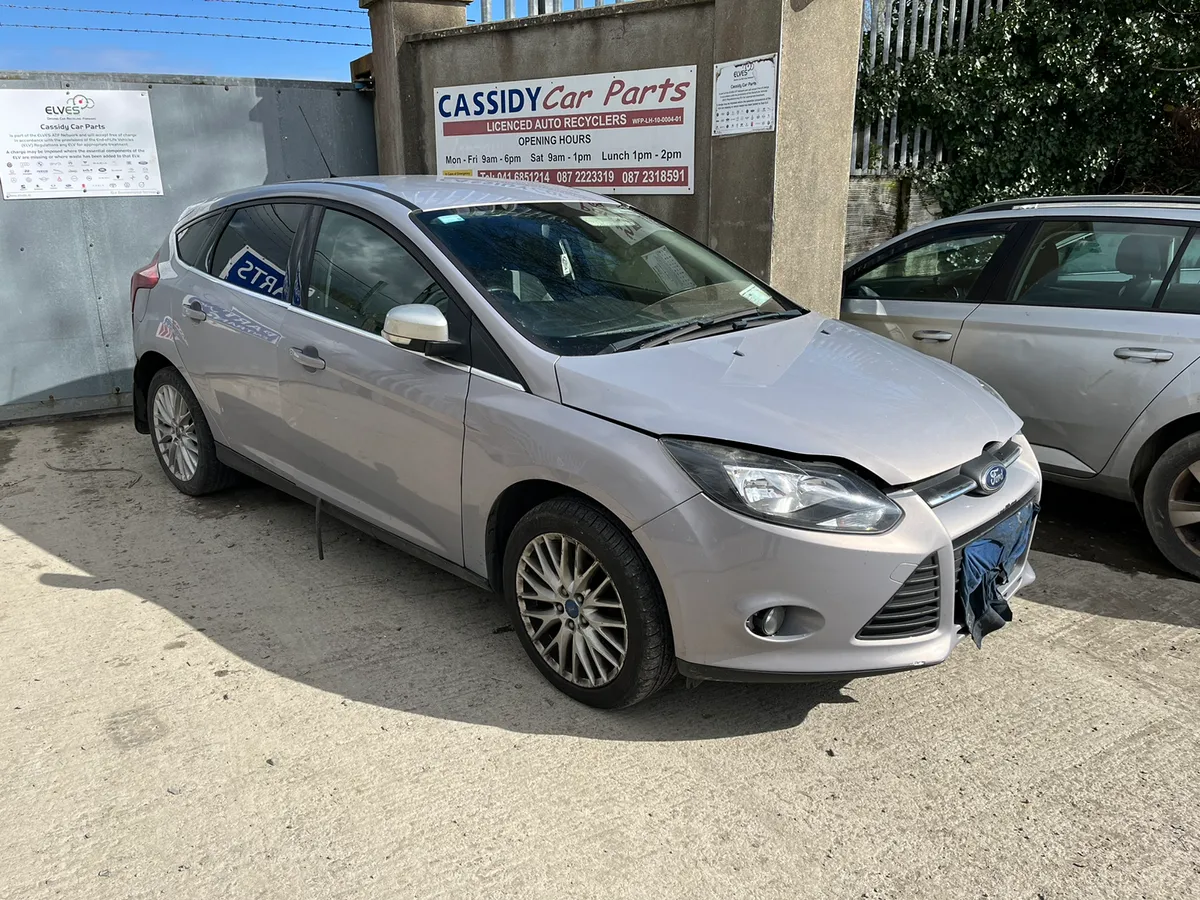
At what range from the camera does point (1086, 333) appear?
4465mm

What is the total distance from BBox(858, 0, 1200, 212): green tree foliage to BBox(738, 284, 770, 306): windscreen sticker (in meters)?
6.99

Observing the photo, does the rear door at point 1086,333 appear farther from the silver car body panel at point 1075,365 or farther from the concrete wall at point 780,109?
the concrete wall at point 780,109

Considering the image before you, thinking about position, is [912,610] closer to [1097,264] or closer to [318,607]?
[318,607]

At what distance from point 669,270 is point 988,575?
1.82 m

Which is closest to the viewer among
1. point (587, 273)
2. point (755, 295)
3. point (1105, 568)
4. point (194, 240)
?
point (587, 273)

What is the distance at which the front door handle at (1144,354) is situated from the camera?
4.18 metres

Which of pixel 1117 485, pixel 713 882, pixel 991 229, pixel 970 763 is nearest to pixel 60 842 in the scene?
pixel 713 882

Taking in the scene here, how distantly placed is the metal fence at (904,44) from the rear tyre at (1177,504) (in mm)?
6824

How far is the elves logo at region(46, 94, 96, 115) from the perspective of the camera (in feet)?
21.7

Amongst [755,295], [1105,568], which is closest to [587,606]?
[755,295]

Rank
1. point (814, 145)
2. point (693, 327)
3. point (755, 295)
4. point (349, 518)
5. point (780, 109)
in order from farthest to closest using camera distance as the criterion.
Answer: point (814, 145) → point (780, 109) → point (755, 295) → point (349, 518) → point (693, 327)

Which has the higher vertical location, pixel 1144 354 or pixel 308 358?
pixel 308 358

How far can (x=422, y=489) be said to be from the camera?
3543mm

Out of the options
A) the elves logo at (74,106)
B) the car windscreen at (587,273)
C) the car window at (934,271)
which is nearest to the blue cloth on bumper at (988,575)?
the car windscreen at (587,273)
